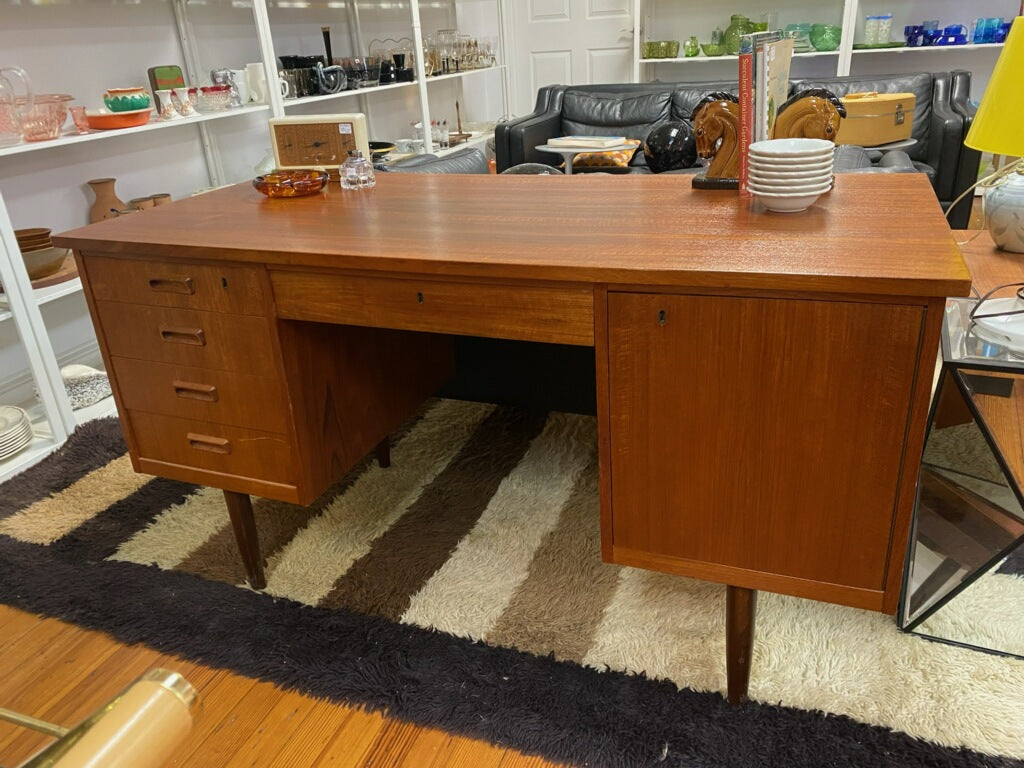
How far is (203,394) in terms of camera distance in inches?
58.1

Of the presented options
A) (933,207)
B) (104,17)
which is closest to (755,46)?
(933,207)

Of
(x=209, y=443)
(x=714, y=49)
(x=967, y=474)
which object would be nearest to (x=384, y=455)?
(x=209, y=443)

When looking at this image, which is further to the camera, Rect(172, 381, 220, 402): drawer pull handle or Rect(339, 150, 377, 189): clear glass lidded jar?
Rect(339, 150, 377, 189): clear glass lidded jar

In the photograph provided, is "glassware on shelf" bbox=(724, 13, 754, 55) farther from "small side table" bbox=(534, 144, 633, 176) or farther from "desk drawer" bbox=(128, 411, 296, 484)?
Answer: "desk drawer" bbox=(128, 411, 296, 484)

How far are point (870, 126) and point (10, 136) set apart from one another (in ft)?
11.9

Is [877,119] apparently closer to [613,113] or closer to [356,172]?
[613,113]

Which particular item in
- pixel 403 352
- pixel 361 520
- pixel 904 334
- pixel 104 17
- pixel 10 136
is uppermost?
pixel 104 17

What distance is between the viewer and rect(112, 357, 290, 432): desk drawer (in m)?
1.42

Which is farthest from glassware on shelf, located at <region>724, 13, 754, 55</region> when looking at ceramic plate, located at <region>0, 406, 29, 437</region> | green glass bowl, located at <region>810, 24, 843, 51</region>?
ceramic plate, located at <region>0, 406, 29, 437</region>

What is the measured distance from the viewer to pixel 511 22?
5926mm

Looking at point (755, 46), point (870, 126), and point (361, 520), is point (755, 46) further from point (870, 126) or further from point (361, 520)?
point (870, 126)

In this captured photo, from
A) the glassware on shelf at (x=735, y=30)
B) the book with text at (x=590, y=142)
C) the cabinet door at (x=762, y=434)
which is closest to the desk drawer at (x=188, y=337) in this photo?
the cabinet door at (x=762, y=434)

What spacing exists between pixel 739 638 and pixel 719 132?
912 mm

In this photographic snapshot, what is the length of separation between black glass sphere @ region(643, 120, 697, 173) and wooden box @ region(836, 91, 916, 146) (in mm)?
1173
